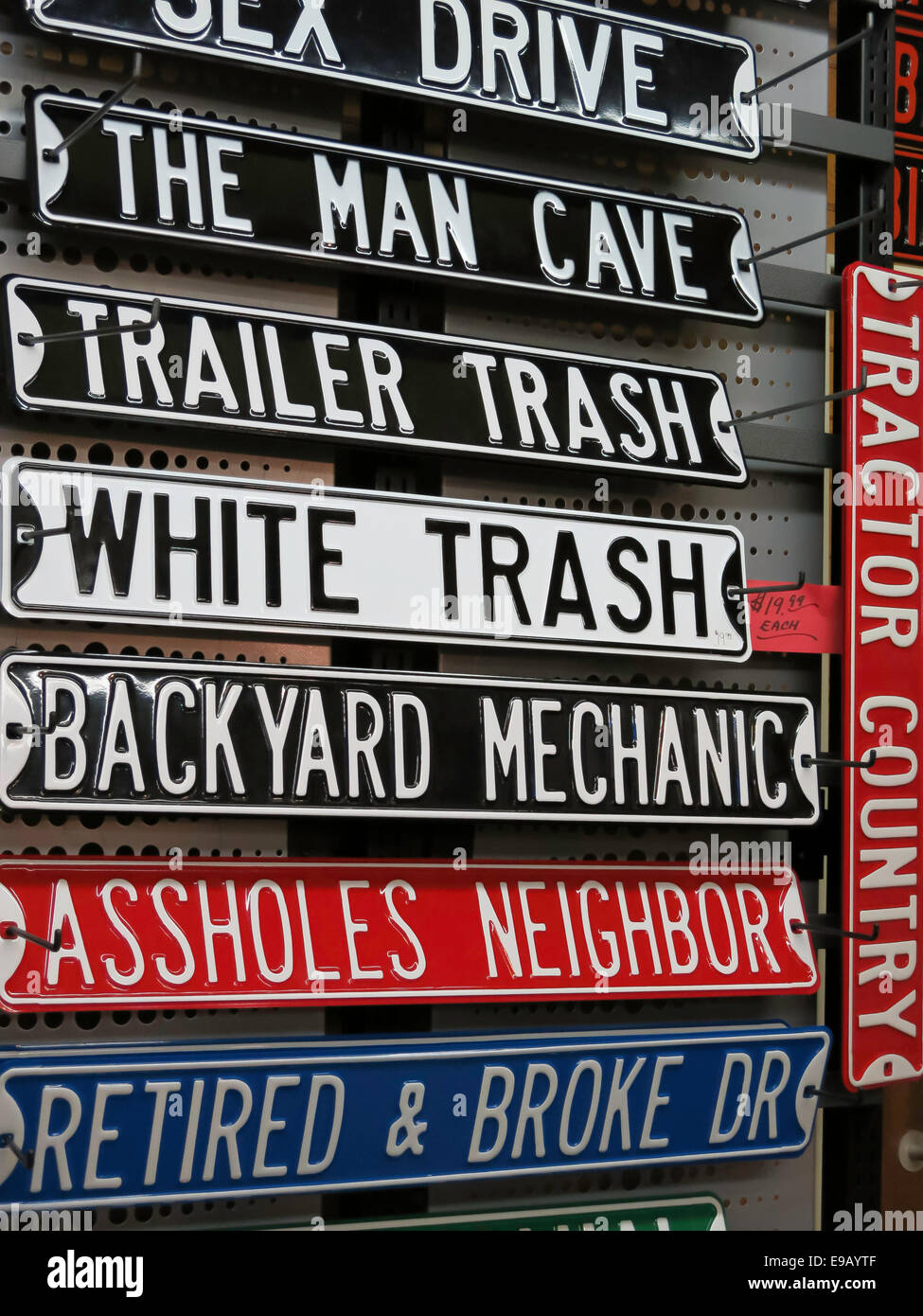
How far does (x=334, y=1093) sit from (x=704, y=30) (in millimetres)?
1978

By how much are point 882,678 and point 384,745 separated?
1025mm

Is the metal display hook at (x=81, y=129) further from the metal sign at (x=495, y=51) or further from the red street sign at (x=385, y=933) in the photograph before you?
the red street sign at (x=385, y=933)

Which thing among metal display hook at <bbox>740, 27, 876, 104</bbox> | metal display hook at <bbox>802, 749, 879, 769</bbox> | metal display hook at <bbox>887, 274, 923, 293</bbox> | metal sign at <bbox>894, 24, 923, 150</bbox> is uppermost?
metal sign at <bbox>894, 24, 923, 150</bbox>

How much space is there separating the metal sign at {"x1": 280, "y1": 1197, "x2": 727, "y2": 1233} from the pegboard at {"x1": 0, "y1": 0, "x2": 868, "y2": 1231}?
35 mm

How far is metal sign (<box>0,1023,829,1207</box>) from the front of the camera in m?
1.98

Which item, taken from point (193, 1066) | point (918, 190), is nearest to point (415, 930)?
point (193, 1066)

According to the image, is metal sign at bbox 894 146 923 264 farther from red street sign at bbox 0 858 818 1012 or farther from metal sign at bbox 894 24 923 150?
red street sign at bbox 0 858 818 1012

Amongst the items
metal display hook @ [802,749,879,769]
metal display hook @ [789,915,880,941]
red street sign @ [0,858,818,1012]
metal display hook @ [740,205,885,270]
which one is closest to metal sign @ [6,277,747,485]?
metal display hook @ [740,205,885,270]

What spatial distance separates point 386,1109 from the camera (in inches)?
84.4

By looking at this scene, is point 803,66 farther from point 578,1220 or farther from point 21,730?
point 578,1220

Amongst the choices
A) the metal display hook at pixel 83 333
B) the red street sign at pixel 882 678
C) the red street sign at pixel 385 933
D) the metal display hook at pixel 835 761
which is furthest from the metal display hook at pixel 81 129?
the metal display hook at pixel 835 761

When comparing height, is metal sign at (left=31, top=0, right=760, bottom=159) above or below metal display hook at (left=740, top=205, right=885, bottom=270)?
above

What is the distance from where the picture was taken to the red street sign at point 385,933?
79.0 inches

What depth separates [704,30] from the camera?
8.54 ft
